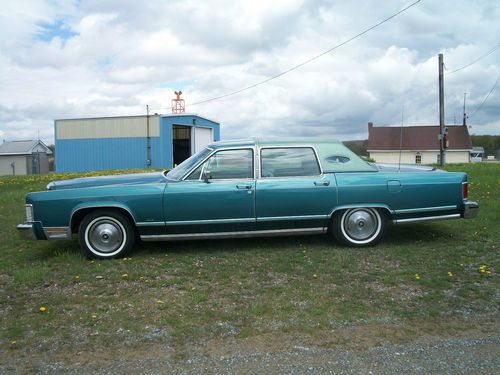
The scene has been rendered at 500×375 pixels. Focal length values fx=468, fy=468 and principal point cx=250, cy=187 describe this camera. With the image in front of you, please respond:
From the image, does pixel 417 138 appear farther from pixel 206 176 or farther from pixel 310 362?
pixel 310 362

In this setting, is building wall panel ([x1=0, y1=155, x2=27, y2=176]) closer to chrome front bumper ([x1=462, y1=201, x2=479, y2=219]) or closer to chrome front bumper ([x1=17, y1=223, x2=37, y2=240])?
chrome front bumper ([x1=17, y1=223, x2=37, y2=240])

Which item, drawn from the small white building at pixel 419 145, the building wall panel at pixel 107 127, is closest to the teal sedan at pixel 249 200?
the building wall panel at pixel 107 127

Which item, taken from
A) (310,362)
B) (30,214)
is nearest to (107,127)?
(30,214)

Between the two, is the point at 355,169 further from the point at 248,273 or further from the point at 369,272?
the point at 248,273

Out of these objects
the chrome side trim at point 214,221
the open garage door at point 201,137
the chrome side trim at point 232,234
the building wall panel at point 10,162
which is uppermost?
the open garage door at point 201,137

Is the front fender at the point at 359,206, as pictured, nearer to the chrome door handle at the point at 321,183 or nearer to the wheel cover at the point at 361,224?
the wheel cover at the point at 361,224

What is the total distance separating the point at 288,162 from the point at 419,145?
199ft

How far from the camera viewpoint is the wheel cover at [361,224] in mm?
6215

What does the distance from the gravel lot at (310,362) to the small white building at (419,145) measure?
59.6m

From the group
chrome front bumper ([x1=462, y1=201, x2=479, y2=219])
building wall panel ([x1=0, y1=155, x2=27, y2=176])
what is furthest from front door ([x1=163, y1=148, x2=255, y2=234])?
building wall panel ([x1=0, y1=155, x2=27, y2=176])

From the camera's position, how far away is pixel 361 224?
20.5 ft

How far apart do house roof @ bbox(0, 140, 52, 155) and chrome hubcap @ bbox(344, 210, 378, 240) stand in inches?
1950

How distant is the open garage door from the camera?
34.8 metres

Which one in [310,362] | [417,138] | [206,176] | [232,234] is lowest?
[310,362]
